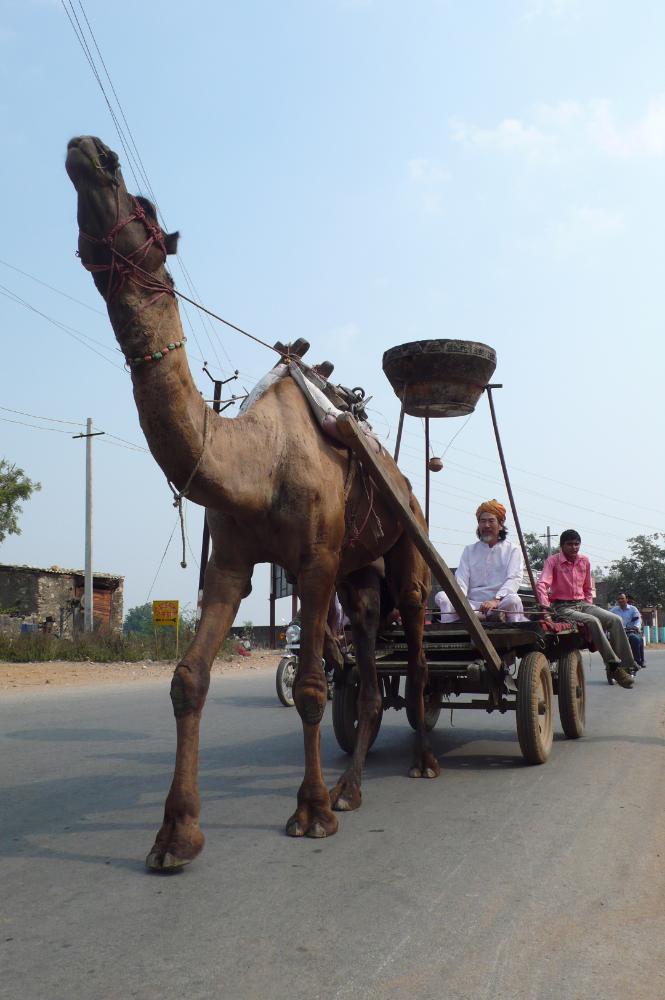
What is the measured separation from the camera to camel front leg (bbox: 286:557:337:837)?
16.9 feet

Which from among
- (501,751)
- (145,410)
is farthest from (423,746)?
(145,410)

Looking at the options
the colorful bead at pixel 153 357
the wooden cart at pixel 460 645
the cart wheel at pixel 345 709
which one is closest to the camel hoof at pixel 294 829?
the wooden cart at pixel 460 645

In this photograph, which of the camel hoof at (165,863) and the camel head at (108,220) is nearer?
the camel head at (108,220)

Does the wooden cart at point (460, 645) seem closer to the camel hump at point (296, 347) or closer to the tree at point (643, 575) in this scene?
the camel hump at point (296, 347)

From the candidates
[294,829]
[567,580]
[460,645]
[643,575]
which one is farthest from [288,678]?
[643,575]

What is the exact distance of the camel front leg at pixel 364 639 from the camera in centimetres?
662

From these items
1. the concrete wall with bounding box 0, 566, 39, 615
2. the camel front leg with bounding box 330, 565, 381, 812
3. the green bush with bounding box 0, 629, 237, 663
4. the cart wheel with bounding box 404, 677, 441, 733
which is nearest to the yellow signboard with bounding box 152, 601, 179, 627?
the green bush with bounding box 0, 629, 237, 663

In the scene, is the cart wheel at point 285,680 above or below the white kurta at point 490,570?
below

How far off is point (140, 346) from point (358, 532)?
2.33 meters

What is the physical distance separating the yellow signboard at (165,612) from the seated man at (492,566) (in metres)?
13.4

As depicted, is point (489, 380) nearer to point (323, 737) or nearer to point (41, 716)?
point (323, 737)

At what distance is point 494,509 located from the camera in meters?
8.76

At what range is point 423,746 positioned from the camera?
276 inches

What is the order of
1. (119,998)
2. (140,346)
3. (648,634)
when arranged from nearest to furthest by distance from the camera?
1. (119,998)
2. (140,346)
3. (648,634)
